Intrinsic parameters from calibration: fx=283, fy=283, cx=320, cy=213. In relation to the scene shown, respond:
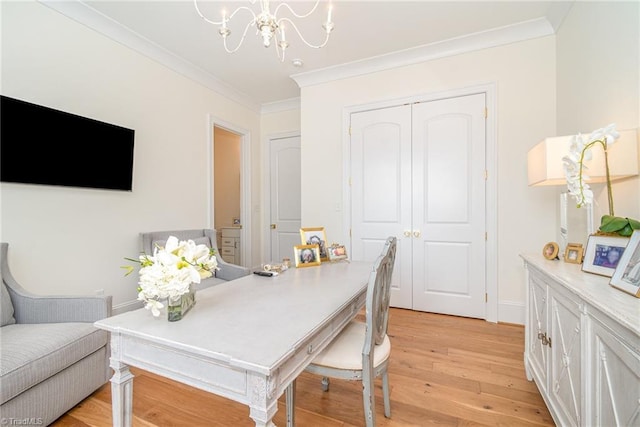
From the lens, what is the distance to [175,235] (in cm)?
295

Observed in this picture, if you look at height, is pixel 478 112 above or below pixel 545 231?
above

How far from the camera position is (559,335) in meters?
1.32

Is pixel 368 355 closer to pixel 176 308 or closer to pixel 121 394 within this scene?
pixel 176 308

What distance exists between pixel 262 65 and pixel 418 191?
90.5 inches

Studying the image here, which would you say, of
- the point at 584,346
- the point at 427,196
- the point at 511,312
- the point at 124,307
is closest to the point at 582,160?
the point at 584,346

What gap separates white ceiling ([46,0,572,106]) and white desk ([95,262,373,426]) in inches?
92.8

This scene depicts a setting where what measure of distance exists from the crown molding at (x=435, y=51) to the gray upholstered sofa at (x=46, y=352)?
313cm

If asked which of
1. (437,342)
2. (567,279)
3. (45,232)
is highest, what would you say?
(45,232)

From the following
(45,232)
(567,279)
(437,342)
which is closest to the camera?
(567,279)

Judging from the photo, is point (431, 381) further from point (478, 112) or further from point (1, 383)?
point (478, 112)

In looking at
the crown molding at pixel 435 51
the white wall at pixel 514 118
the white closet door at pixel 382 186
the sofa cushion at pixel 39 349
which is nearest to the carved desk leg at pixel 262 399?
the sofa cushion at pixel 39 349

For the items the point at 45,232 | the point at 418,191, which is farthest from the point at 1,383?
the point at 418,191

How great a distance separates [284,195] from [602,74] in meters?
3.66

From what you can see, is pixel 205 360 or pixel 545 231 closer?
pixel 205 360
